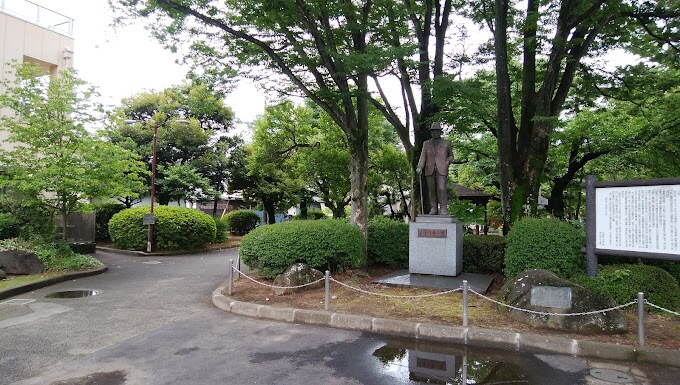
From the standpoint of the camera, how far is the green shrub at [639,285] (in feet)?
22.7

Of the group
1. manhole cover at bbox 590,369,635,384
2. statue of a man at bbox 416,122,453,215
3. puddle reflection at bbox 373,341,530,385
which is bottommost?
puddle reflection at bbox 373,341,530,385

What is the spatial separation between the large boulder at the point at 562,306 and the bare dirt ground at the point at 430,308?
135 mm

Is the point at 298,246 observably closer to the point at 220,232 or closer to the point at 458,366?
the point at 458,366

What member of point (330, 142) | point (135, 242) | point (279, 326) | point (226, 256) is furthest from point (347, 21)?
point (135, 242)

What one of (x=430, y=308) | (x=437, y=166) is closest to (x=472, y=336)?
(x=430, y=308)

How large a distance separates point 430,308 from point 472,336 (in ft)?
4.94

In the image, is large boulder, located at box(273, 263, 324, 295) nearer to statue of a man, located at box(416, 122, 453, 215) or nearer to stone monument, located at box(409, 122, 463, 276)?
stone monument, located at box(409, 122, 463, 276)

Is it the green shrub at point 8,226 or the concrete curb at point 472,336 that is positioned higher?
the green shrub at point 8,226

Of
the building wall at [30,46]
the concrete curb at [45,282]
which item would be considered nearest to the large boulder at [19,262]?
the concrete curb at [45,282]

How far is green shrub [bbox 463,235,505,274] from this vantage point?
10875mm

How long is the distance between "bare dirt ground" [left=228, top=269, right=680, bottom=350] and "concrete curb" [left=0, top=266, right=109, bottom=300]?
5.09 metres

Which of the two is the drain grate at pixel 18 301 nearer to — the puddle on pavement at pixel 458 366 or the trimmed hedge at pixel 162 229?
the puddle on pavement at pixel 458 366

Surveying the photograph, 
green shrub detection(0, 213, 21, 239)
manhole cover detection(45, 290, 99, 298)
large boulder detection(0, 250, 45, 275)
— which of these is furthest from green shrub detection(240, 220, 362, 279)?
green shrub detection(0, 213, 21, 239)

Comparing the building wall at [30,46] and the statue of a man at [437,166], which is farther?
the building wall at [30,46]
